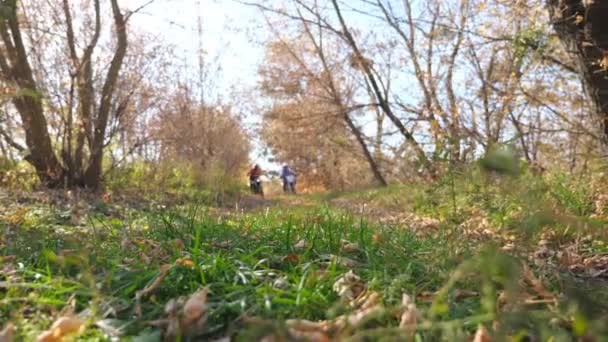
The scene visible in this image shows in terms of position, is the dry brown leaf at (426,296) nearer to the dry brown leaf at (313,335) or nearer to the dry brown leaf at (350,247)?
the dry brown leaf at (313,335)

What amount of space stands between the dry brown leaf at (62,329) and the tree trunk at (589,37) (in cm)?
511

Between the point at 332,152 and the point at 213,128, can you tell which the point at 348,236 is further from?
the point at 332,152

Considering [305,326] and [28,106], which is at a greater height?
[28,106]

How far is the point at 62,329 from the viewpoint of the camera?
1312 millimetres

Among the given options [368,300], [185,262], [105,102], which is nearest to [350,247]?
[368,300]

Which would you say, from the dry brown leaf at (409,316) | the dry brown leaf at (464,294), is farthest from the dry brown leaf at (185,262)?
the dry brown leaf at (464,294)

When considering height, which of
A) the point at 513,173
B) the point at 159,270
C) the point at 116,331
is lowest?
the point at 116,331

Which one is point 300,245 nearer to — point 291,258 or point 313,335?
point 291,258

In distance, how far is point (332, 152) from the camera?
84.4 ft

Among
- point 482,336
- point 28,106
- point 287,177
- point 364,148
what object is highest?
point 364,148

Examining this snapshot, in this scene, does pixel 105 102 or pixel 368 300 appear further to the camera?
pixel 105 102

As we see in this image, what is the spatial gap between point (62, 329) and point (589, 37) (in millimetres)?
5349

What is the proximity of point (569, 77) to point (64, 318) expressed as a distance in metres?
8.66

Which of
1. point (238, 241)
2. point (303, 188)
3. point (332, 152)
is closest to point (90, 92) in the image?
point (238, 241)
